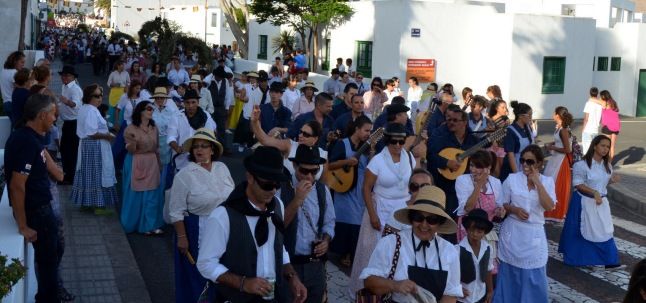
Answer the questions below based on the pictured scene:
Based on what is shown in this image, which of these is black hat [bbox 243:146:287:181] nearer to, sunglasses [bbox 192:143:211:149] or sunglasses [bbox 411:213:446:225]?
sunglasses [bbox 411:213:446:225]

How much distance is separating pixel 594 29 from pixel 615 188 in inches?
623

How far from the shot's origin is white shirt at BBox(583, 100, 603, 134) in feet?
56.9

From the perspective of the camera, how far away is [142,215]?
10.5 m

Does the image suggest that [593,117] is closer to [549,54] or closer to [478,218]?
[549,54]

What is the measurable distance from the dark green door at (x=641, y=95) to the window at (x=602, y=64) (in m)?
1.98

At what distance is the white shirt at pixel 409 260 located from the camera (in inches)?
195

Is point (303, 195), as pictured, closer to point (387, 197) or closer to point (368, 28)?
point (387, 197)

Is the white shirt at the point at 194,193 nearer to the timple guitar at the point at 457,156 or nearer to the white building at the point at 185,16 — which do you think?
the timple guitar at the point at 457,156

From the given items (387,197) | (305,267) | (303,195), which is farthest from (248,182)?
(387,197)

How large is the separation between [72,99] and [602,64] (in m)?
22.4

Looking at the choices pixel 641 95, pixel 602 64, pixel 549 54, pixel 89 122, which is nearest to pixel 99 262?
pixel 89 122

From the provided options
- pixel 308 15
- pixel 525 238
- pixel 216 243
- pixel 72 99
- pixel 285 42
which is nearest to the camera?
pixel 216 243

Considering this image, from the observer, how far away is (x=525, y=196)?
24.7ft

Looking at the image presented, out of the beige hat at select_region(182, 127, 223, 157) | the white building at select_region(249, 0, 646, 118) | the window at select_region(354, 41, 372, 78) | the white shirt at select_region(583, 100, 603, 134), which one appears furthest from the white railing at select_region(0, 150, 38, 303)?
the window at select_region(354, 41, 372, 78)
